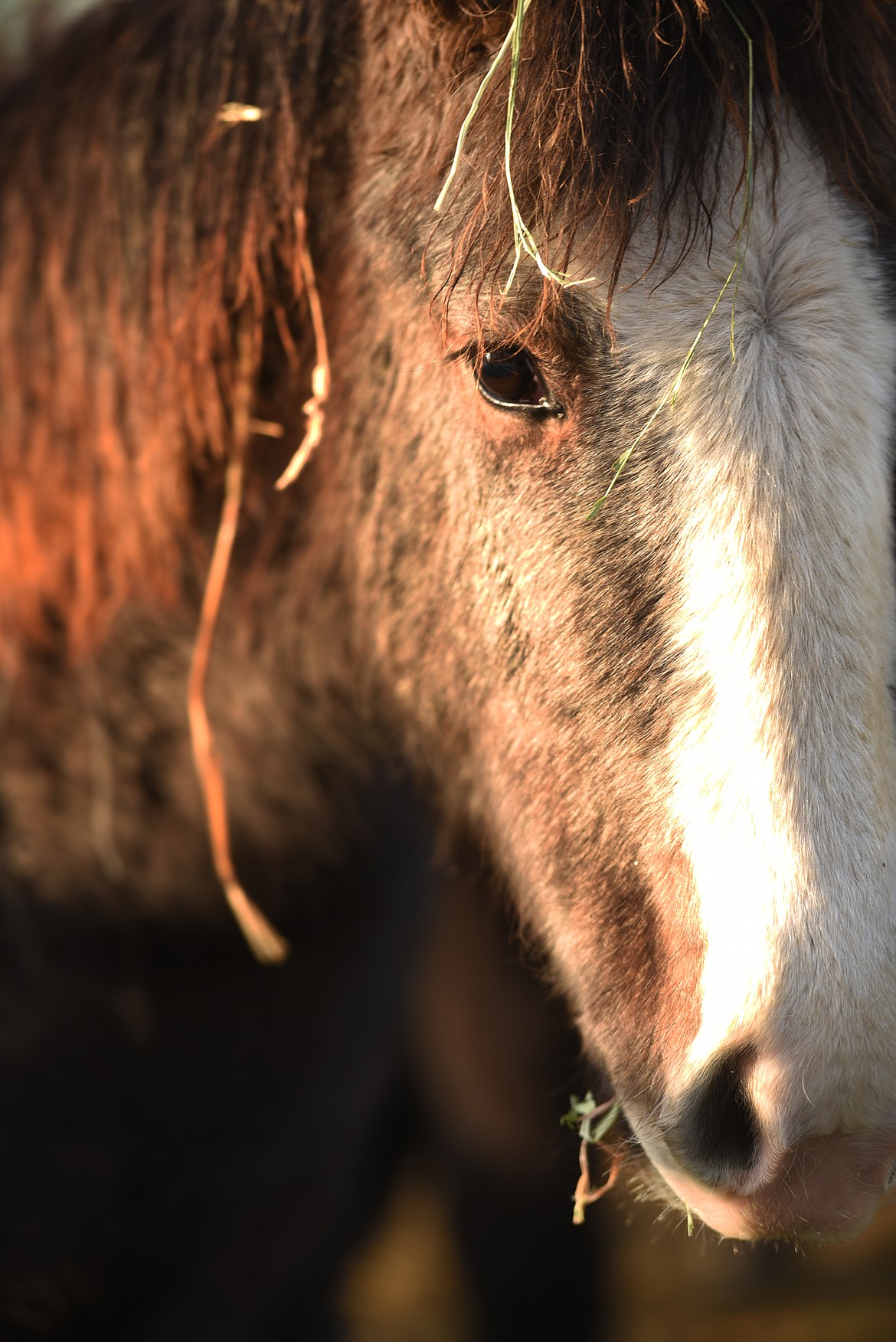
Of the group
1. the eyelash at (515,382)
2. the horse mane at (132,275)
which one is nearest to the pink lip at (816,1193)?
the eyelash at (515,382)

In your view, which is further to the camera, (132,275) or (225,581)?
(225,581)

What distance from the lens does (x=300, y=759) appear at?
5.96ft

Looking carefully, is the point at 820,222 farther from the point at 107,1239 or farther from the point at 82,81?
the point at 107,1239

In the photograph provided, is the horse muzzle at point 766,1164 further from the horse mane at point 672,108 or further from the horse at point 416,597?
the horse mane at point 672,108

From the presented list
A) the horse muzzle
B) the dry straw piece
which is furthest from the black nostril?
the dry straw piece

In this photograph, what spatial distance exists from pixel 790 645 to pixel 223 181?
975mm

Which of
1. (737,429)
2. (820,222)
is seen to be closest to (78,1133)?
(737,429)

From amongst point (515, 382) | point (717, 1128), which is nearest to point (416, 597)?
point (515, 382)

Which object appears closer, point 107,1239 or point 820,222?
point 820,222

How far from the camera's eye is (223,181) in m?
1.45

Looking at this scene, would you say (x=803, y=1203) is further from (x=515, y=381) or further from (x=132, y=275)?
(x=132, y=275)

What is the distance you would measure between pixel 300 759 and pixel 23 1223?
831mm

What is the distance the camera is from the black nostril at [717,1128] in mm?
949

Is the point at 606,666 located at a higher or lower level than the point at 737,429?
lower
